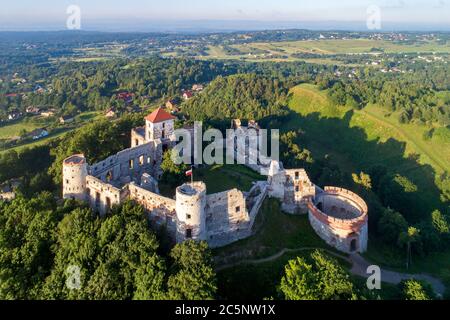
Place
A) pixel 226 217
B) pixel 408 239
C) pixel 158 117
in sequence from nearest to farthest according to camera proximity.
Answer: pixel 226 217
pixel 408 239
pixel 158 117

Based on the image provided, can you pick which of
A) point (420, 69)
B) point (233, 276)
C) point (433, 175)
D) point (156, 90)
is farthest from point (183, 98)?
point (420, 69)

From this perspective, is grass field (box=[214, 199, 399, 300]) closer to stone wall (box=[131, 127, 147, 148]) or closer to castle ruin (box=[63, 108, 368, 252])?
castle ruin (box=[63, 108, 368, 252])

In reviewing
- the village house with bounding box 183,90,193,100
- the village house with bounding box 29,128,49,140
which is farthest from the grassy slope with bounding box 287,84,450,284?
the village house with bounding box 29,128,49,140

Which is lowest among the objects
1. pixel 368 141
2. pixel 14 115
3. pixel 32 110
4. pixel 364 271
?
pixel 364 271

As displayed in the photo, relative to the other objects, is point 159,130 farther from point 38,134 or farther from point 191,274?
point 38,134

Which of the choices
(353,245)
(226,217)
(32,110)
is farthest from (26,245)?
(32,110)

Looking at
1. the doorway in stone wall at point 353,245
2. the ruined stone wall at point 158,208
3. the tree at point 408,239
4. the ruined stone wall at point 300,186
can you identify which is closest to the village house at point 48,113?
the ruined stone wall at point 158,208

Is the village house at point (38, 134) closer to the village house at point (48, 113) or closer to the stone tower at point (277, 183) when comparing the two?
the village house at point (48, 113)
